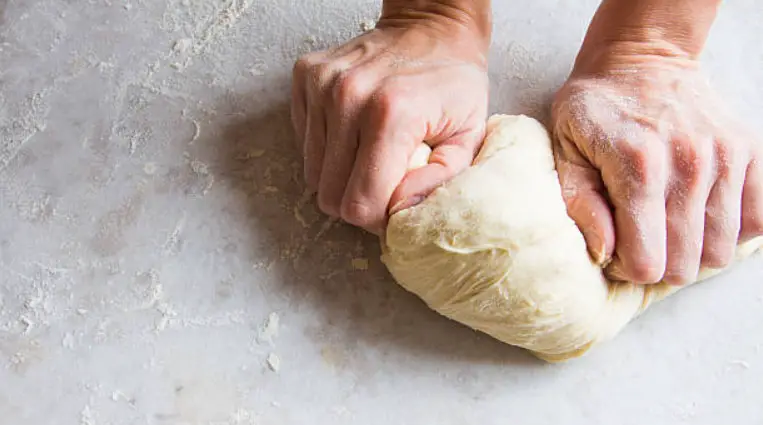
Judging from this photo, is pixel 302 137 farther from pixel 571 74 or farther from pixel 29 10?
pixel 29 10

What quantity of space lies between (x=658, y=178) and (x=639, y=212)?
63 mm

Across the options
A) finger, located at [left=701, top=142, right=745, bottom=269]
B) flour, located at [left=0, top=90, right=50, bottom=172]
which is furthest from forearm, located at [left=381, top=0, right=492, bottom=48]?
flour, located at [left=0, top=90, right=50, bottom=172]

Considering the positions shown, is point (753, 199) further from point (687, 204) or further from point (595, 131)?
point (595, 131)

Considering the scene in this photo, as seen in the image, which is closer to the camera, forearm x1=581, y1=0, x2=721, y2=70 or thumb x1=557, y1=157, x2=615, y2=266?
thumb x1=557, y1=157, x2=615, y2=266

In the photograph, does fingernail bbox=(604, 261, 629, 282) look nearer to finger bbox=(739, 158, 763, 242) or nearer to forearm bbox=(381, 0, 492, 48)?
finger bbox=(739, 158, 763, 242)

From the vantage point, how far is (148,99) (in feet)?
4.73

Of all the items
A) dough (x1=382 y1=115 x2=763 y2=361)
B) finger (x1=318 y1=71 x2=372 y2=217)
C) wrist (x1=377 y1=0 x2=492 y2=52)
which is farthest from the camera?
wrist (x1=377 y1=0 x2=492 y2=52)

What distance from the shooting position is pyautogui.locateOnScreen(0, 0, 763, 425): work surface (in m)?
1.23

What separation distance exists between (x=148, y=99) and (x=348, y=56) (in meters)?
0.40

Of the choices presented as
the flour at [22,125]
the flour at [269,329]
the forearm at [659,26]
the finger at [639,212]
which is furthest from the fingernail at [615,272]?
the flour at [22,125]

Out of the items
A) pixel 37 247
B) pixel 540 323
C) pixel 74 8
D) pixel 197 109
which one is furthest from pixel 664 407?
pixel 74 8

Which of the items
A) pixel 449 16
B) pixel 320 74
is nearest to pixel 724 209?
pixel 449 16

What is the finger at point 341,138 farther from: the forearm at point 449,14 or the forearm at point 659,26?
the forearm at point 659,26

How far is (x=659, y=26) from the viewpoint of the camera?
50.9 inches
